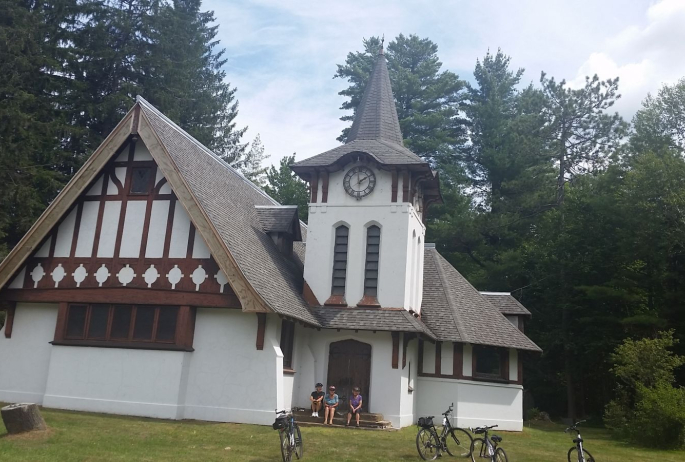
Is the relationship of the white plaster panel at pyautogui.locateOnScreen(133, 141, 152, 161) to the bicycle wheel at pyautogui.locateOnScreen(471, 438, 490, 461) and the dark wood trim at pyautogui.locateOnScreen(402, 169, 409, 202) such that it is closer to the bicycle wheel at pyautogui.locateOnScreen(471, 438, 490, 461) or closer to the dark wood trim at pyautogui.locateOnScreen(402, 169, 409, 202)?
the dark wood trim at pyautogui.locateOnScreen(402, 169, 409, 202)

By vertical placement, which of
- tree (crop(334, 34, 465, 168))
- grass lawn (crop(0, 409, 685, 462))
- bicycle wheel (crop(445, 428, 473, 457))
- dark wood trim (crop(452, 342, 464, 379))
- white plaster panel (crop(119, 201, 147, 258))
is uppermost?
tree (crop(334, 34, 465, 168))

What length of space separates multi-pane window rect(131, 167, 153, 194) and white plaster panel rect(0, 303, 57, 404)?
15.3 ft

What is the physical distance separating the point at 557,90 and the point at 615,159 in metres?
7.50

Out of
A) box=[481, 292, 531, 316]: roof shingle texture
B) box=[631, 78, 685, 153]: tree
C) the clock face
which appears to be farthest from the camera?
box=[631, 78, 685, 153]: tree

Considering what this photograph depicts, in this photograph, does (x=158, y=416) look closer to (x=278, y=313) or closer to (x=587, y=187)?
(x=278, y=313)

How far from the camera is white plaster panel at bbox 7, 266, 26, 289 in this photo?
66.7 feet

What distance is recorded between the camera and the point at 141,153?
68.2 feet

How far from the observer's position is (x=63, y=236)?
20.5 metres

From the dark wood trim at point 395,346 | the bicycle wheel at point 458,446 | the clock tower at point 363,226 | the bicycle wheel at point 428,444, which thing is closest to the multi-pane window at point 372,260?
the clock tower at point 363,226

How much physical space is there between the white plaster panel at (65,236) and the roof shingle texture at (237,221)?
4.13 m

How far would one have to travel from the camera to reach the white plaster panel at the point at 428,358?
2388 centimetres

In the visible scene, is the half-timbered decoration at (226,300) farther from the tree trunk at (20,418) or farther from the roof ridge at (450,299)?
the tree trunk at (20,418)

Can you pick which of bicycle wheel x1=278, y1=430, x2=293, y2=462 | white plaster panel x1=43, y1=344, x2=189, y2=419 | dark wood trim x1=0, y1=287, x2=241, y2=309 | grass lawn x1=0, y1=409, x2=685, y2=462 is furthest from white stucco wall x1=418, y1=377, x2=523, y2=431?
bicycle wheel x1=278, y1=430, x2=293, y2=462

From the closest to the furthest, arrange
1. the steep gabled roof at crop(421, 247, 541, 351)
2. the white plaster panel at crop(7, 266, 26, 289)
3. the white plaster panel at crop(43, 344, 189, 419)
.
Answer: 1. the white plaster panel at crop(43, 344, 189, 419)
2. the white plaster panel at crop(7, 266, 26, 289)
3. the steep gabled roof at crop(421, 247, 541, 351)
